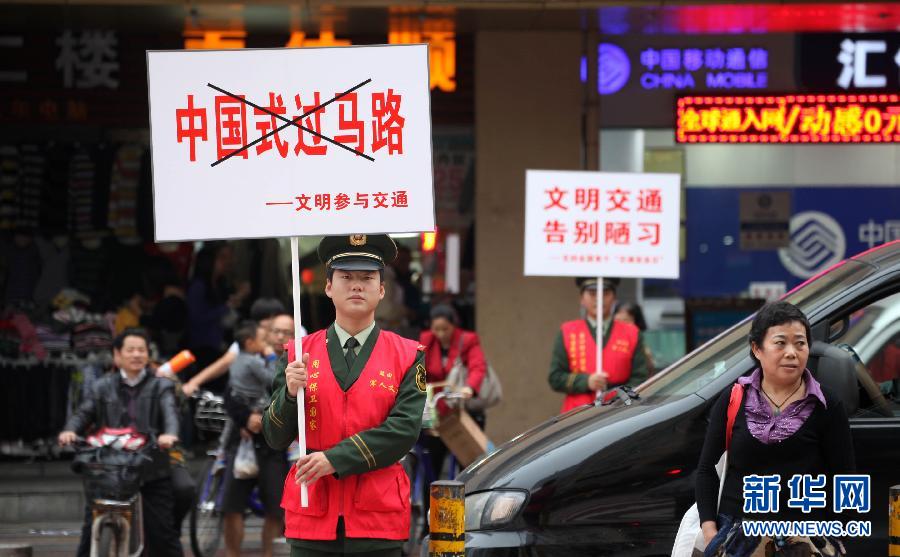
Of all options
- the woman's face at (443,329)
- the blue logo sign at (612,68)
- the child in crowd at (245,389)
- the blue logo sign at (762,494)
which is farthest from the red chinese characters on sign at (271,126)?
the blue logo sign at (612,68)

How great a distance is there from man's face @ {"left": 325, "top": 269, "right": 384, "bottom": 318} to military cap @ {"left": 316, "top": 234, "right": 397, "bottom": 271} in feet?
0.09

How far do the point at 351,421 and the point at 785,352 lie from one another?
61.3 inches

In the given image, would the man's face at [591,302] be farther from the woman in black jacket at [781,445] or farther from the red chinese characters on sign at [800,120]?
the woman in black jacket at [781,445]

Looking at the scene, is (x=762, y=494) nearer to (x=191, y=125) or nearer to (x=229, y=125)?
(x=229, y=125)

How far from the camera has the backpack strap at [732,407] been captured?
4949 millimetres

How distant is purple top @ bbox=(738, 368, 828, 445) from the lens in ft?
15.8

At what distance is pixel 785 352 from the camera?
191 inches

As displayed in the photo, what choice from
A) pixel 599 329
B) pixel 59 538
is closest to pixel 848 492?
pixel 599 329

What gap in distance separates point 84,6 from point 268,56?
23.7 ft

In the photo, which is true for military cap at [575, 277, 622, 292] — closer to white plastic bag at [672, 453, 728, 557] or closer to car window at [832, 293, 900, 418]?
car window at [832, 293, 900, 418]

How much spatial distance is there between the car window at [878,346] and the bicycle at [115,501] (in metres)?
4.15

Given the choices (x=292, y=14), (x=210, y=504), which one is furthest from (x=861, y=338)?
(x=292, y=14)

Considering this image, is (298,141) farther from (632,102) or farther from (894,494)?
(632,102)

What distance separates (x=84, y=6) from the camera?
1220cm
